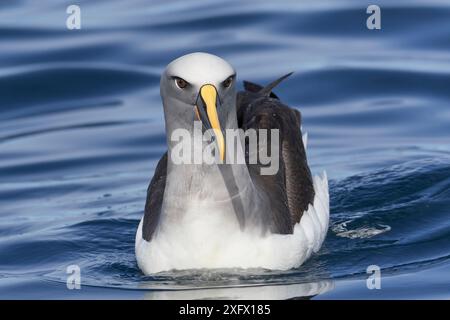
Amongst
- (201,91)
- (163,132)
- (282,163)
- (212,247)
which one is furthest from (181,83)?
(163,132)

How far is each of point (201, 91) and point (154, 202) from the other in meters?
1.63

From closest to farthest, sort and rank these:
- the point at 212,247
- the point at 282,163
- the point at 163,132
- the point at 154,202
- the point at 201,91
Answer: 1. the point at 201,91
2. the point at 212,247
3. the point at 154,202
4. the point at 282,163
5. the point at 163,132

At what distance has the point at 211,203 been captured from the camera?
9.69 meters

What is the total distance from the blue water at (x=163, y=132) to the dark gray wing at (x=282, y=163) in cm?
45

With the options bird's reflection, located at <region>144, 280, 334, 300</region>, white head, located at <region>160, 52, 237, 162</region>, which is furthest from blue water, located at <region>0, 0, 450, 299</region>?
white head, located at <region>160, 52, 237, 162</region>

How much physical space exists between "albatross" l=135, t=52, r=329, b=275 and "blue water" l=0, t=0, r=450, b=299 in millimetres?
163

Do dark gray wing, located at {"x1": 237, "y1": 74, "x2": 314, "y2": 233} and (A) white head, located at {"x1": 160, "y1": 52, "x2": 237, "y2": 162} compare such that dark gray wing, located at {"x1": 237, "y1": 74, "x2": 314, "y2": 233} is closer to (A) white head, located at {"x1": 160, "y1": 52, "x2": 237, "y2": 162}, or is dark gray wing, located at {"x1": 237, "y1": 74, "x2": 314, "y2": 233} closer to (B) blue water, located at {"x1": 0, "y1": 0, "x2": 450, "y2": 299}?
(B) blue water, located at {"x1": 0, "y1": 0, "x2": 450, "y2": 299}

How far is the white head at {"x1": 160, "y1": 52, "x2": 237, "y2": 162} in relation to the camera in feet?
30.0

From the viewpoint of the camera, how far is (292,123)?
1180cm

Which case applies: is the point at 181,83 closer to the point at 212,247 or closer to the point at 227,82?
the point at 227,82

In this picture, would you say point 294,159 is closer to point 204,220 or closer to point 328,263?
point 328,263

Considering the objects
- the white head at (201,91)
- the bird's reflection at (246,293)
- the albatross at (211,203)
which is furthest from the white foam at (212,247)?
the white head at (201,91)

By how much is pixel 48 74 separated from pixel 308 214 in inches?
342

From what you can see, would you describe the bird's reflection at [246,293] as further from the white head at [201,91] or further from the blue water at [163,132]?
the white head at [201,91]
